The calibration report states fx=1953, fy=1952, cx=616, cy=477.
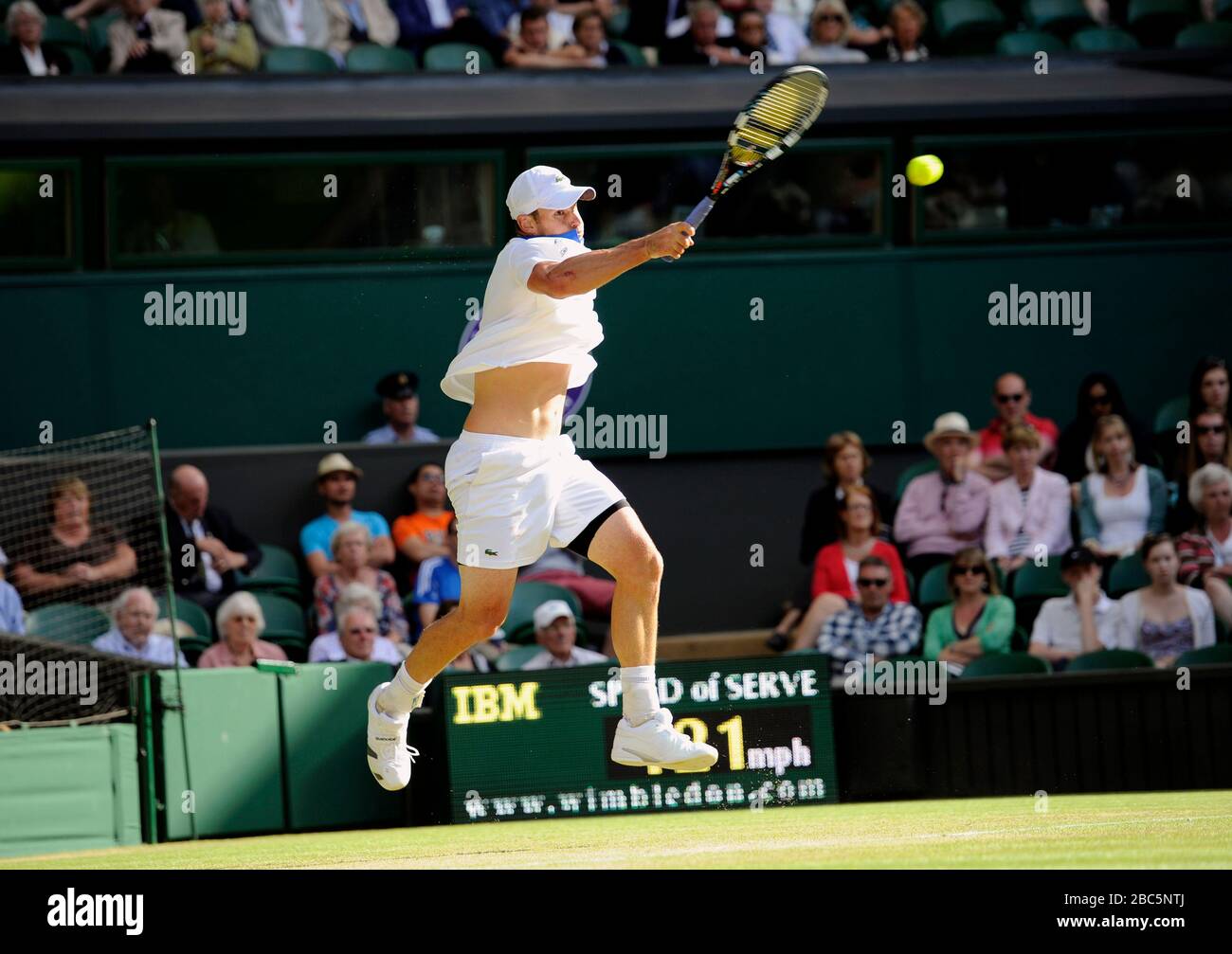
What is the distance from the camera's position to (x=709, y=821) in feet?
28.4

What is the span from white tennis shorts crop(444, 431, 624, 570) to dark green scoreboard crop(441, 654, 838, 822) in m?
3.29

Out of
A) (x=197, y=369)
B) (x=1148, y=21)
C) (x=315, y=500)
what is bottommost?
(x=315, y=500)

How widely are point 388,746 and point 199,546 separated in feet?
14.2

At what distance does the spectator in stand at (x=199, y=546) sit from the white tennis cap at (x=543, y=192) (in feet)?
16.7

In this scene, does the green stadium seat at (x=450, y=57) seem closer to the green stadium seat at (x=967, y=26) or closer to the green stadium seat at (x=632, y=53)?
the green stadium seat at (x=632, y=53)

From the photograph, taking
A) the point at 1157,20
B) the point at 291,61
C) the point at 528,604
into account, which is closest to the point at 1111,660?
the point at 528,604

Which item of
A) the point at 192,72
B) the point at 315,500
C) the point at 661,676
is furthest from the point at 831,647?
the point at 192,72

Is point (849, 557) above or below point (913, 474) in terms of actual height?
below

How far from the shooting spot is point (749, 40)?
13.4 meters

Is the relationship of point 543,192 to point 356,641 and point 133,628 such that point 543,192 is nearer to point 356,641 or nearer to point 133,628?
point 356,641
